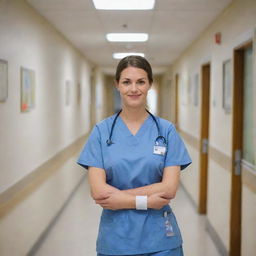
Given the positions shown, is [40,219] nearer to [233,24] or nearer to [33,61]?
[33,61]

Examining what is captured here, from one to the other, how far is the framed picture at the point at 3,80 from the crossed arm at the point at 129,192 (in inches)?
55.1

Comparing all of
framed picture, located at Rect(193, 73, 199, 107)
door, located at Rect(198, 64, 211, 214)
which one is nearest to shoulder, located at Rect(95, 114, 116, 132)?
door, located at Rect(198, 64, 211, 214)

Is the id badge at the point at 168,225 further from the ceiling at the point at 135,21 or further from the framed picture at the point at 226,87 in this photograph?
the ceiling at the point at 135,21

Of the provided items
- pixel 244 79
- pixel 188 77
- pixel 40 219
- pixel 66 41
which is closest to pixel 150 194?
pixel 244 79

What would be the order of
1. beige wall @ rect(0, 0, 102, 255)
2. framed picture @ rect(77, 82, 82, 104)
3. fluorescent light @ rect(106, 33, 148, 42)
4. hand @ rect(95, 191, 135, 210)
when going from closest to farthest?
hand @ rect(95, 191, 135, 210)
beige wall @ rect(0, 0, 102, 255)
fluorescent light @ rect(106, 33, 148, 42)
framed picture @ rect(77, 82, 82, 104)

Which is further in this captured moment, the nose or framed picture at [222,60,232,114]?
framed picture at [222,60,232,114]

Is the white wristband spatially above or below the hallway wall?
below

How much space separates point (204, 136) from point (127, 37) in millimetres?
1874

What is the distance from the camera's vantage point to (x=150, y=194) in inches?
66.6

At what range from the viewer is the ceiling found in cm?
376

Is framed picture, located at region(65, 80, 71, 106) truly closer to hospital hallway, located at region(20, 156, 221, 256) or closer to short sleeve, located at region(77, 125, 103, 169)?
hospital hallway, located at region(20, 156, 221, 256)

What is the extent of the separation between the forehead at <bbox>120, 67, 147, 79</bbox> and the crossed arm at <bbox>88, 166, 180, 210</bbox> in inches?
16.7

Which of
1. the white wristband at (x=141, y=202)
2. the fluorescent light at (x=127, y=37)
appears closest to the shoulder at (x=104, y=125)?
the white wristband at (x=141, y=202)

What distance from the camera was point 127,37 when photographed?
19.2 feet
